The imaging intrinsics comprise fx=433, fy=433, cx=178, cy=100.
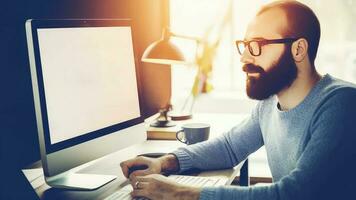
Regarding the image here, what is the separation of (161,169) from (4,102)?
54cm

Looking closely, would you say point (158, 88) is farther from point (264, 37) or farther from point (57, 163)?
point (57, 163)

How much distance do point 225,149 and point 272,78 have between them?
287mm

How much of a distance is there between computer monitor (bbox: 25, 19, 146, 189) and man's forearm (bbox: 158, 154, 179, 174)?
0.16 metres

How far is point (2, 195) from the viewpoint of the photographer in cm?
101

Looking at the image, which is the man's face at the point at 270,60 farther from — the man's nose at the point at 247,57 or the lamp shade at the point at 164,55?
the lamp shade at the point at 164,55

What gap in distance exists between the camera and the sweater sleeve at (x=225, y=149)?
1393 millimetres

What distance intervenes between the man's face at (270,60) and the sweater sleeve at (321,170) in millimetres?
269

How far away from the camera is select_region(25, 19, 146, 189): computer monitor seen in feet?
3.58

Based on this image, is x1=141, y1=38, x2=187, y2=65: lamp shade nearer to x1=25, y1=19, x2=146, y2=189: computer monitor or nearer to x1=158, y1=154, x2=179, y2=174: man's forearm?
x1=25, y1=19, x2=146, y2=189: computer monitor

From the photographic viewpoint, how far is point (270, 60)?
1365 millimetres

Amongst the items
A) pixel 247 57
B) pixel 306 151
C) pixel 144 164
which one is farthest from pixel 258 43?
pixel 144 164

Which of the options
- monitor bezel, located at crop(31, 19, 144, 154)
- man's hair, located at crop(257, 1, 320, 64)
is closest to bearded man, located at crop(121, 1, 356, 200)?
man's hair, located at crop(257, 1, 320, 64)

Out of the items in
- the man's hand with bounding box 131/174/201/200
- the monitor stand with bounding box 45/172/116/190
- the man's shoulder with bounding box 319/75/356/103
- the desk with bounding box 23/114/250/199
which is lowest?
the desk with bounding box 23/114/250/199

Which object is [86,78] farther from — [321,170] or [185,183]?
[321,170]
